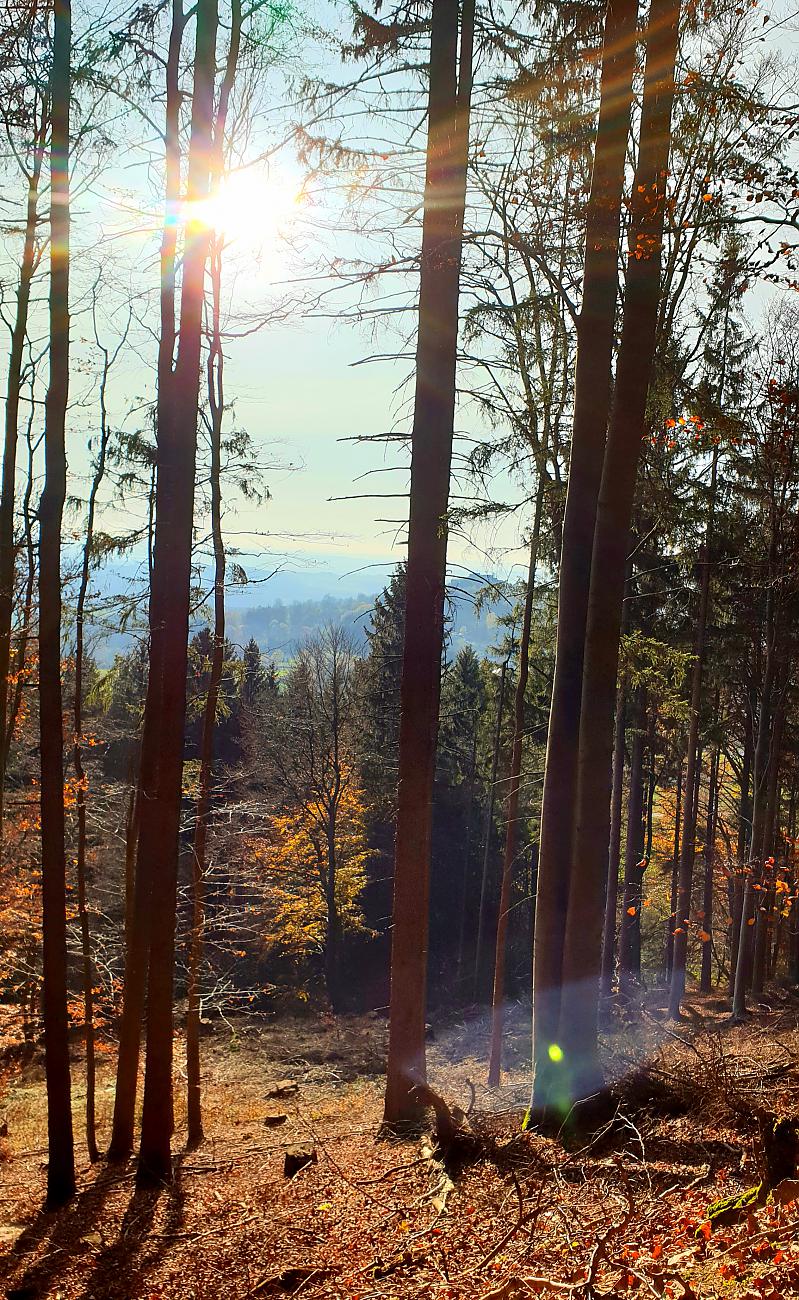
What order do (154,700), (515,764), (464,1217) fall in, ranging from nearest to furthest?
1. (464,1217)
2. (154,700)
3. (515,764)

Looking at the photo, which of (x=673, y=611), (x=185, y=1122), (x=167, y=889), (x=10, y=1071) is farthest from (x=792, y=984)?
(x=167, y=889)

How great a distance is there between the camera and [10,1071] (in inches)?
663

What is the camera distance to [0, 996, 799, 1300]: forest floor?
4406mm

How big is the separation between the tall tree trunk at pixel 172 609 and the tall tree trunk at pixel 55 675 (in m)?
0.78

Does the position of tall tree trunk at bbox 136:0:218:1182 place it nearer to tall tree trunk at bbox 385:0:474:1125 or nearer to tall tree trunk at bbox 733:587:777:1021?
tall tree trunk at bbox 385:0:474:1125

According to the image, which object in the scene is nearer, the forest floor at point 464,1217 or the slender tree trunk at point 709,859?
the forest floor at point 464,1217

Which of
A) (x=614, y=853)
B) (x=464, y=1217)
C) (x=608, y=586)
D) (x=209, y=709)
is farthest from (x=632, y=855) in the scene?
(x=464, y=1217)

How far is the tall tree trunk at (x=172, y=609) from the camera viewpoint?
8633 millimetres

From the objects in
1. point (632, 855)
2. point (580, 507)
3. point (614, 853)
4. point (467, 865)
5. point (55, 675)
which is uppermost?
point (580, 507)

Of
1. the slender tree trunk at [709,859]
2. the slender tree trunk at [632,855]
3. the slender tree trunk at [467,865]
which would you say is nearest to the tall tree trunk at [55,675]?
the slender tree trunk at [632,855]

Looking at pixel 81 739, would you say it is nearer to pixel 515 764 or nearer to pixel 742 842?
pixel 515 764

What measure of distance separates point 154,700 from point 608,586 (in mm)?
5374

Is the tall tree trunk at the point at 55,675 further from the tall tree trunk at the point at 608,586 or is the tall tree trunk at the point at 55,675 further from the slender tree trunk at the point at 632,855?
the slender tree trunk at the point at 632,855

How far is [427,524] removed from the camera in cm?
941
